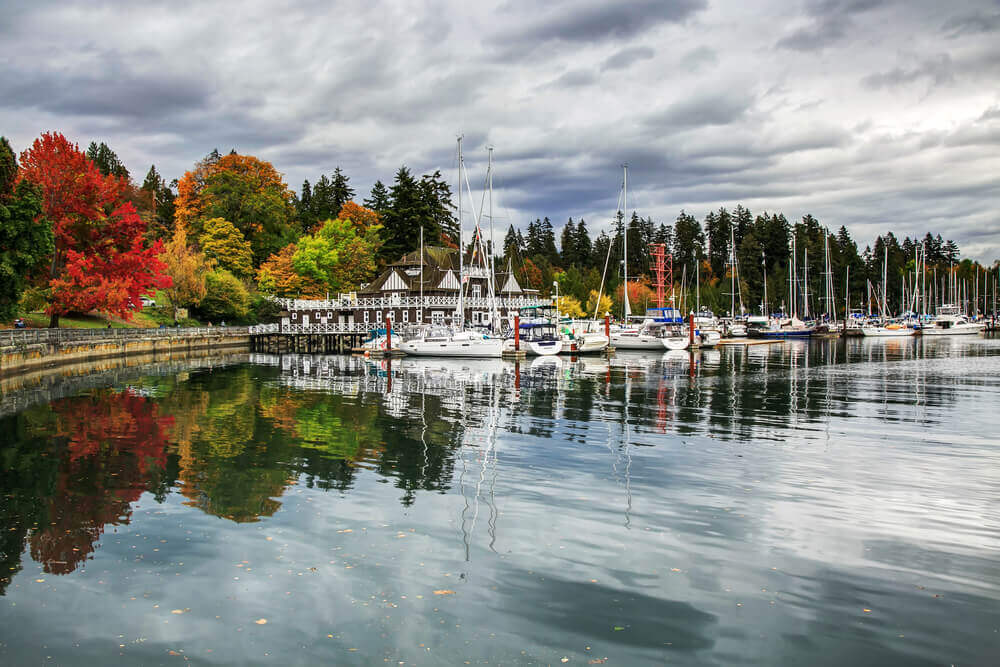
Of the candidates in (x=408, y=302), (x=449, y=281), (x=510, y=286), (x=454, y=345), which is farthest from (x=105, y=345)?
(x=510, y=286)

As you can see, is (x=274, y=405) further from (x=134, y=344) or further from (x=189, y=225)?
(x=189, y=225)

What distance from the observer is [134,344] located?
198 ft

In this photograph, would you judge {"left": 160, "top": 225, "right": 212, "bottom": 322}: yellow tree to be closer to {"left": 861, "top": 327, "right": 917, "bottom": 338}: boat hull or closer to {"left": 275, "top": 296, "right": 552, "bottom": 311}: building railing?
{"left": 275, "top": 296, "right": 552, "bottom": 311}: building railing

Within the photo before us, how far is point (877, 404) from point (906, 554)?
1991 centimetres

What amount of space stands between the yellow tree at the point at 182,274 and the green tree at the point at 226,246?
11918 mm

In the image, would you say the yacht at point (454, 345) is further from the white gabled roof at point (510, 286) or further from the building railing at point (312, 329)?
the white gabled roof at point (510, 286)

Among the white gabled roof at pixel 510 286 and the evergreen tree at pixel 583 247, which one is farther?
the evergreen tree at pixel 583 247

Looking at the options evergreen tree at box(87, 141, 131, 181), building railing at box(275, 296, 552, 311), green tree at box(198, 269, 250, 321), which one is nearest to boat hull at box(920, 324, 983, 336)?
building railing at box(275, 296, 552, 311)

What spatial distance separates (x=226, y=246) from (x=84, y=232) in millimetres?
38610

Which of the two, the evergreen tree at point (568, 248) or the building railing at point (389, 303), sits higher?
the evergreen tree at point (568, 248)

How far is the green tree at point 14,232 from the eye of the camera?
39.7 metres

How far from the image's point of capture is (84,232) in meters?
53.2

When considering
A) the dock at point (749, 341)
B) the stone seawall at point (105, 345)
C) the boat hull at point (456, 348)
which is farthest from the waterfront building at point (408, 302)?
the dock at point (749, 341)

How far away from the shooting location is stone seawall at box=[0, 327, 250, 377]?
40719mm
